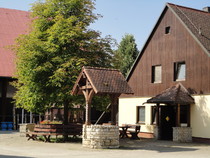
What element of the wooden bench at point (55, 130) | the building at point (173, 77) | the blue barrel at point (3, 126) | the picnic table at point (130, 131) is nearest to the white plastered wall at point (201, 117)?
the building at point (173, 77)

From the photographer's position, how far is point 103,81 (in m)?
17.3

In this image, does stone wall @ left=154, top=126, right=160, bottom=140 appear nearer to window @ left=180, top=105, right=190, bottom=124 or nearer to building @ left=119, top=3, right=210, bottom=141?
building @ left=119, top=3, right=210, bottom=141

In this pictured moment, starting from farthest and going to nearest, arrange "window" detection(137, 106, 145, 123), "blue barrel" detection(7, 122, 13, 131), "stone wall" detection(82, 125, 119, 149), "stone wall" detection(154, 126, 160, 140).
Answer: "blue barrel" detection(7, 122, 13, 131), "window" detection(137, 106, 145, 123), "stone wall" detection(154, 126, 160, 140), "stone wall" detection(82, 125, 119, 149)

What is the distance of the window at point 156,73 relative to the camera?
81.4ft

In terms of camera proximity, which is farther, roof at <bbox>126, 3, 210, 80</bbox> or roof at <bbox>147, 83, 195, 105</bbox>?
roof at <bbox>126, 3, 210, 80</bbox>

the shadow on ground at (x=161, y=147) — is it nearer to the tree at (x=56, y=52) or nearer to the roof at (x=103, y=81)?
the roof at (x=103, y=81)

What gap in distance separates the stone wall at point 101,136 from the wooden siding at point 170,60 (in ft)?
Result: 22.7

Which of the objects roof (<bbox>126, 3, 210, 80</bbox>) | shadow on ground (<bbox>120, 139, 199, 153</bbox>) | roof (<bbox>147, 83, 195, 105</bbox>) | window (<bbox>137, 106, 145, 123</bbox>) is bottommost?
shadow on ground (<bbox>120, 139, 199, 153</bbox>)

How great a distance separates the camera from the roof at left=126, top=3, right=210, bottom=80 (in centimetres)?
2179

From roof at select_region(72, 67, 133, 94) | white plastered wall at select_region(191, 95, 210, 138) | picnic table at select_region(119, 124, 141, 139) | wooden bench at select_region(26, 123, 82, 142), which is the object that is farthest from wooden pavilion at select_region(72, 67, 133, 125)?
white plastered wall at select_region(191, 95, 210, 138)

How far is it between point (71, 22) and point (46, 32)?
4.89ft

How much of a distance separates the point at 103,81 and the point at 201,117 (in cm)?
710

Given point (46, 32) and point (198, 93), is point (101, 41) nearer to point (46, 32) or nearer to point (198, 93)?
point (46, 32)

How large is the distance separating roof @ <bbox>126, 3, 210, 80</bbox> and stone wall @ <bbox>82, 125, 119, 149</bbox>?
7777 millimetres
